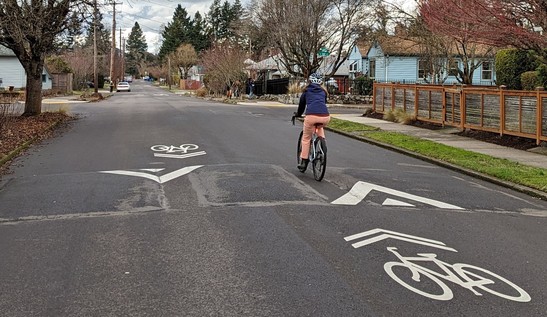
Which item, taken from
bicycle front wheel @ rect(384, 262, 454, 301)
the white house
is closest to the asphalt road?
bicycle front wheel @ rect(384, 262, 454, 301)

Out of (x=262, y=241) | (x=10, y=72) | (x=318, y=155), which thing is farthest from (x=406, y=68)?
(x=262, y=241)

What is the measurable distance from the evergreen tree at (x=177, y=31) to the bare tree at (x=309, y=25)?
8842 centimetres

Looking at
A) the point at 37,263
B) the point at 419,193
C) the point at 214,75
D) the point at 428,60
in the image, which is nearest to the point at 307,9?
the point at 428,60

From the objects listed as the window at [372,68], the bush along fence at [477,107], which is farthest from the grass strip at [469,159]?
the window at [372,68]

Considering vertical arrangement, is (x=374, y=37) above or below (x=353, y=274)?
above

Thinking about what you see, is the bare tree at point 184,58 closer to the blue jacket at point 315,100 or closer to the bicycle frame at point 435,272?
the blue jacket at point 315,100

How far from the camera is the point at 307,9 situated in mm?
37344

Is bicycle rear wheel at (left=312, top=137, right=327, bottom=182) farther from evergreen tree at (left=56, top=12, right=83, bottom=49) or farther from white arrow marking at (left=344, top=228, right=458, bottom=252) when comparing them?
evergreen tree at (left=56, top=12, right=83, bottom=49)

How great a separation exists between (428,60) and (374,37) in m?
3.90

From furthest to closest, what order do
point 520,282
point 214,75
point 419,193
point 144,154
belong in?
point 214,75, point 144,154, point 419,193, point 520,282

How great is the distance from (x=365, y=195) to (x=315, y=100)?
2106mm

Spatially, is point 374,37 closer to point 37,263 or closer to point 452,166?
point 452,166

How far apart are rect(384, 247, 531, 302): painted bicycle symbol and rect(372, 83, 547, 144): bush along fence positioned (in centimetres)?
1016

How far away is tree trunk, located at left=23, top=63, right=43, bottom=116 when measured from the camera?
22583 mm
